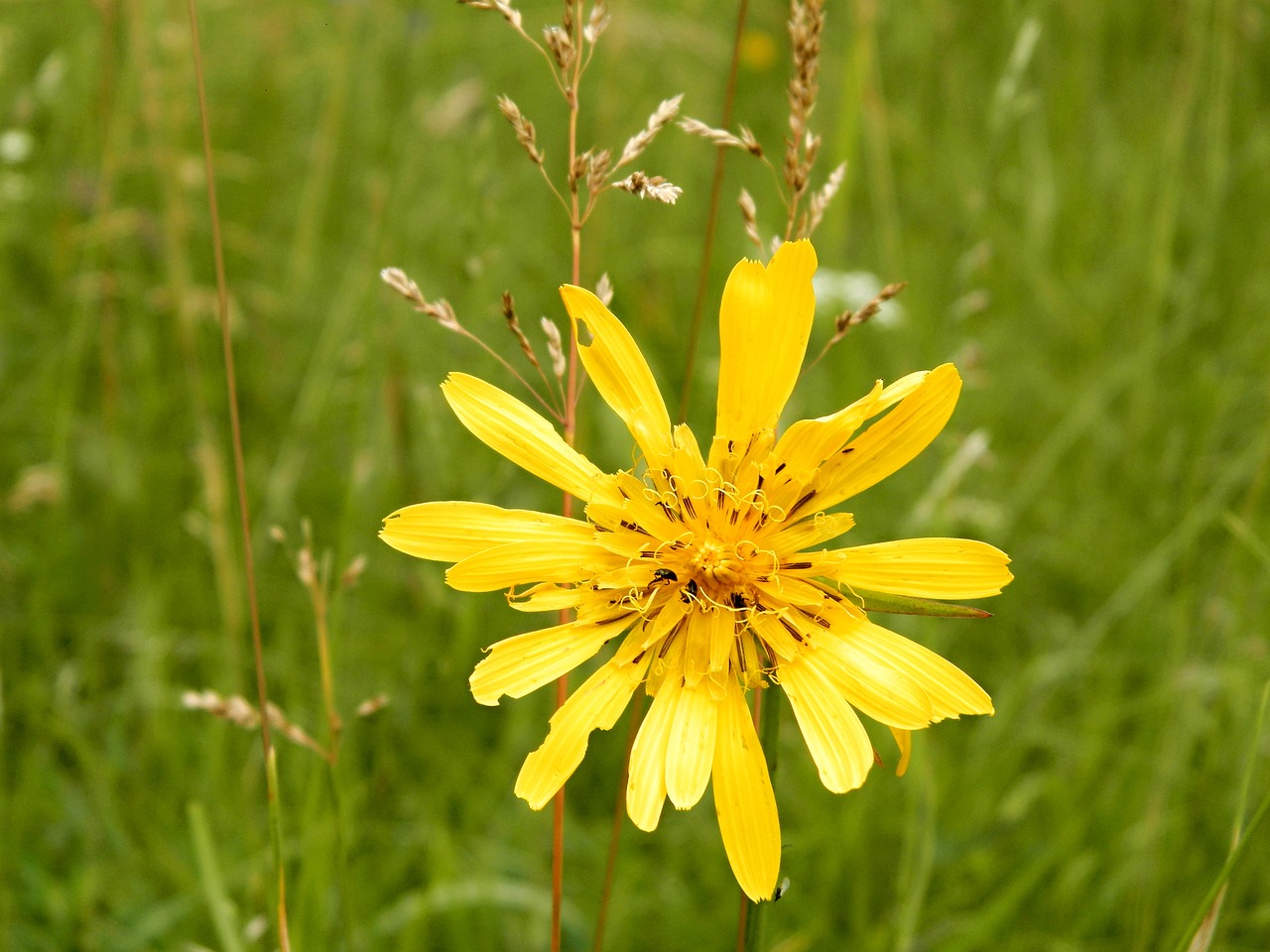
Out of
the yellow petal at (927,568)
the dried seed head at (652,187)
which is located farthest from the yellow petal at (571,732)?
the dried seed head at (652,187)

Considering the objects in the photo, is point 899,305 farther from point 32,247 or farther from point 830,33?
point 32,247

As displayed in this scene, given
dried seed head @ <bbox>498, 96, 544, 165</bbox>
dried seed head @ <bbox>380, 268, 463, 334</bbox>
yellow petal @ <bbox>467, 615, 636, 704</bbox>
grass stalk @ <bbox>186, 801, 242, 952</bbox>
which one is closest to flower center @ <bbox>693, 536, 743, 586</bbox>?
yellow petal @ <bbox>467, 615, 636, 704</bbox>

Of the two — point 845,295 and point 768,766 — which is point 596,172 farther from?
point 845,295

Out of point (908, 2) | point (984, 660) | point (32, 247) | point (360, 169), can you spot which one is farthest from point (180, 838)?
point (908, 2)

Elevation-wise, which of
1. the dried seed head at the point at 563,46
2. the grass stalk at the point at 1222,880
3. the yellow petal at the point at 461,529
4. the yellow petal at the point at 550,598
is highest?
the dried seed head at the point at 563,46

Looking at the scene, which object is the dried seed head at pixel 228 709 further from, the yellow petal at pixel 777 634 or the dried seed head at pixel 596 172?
the dried seed head at pixel 596 172

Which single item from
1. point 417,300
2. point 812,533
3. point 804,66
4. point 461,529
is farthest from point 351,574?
point 804,66
